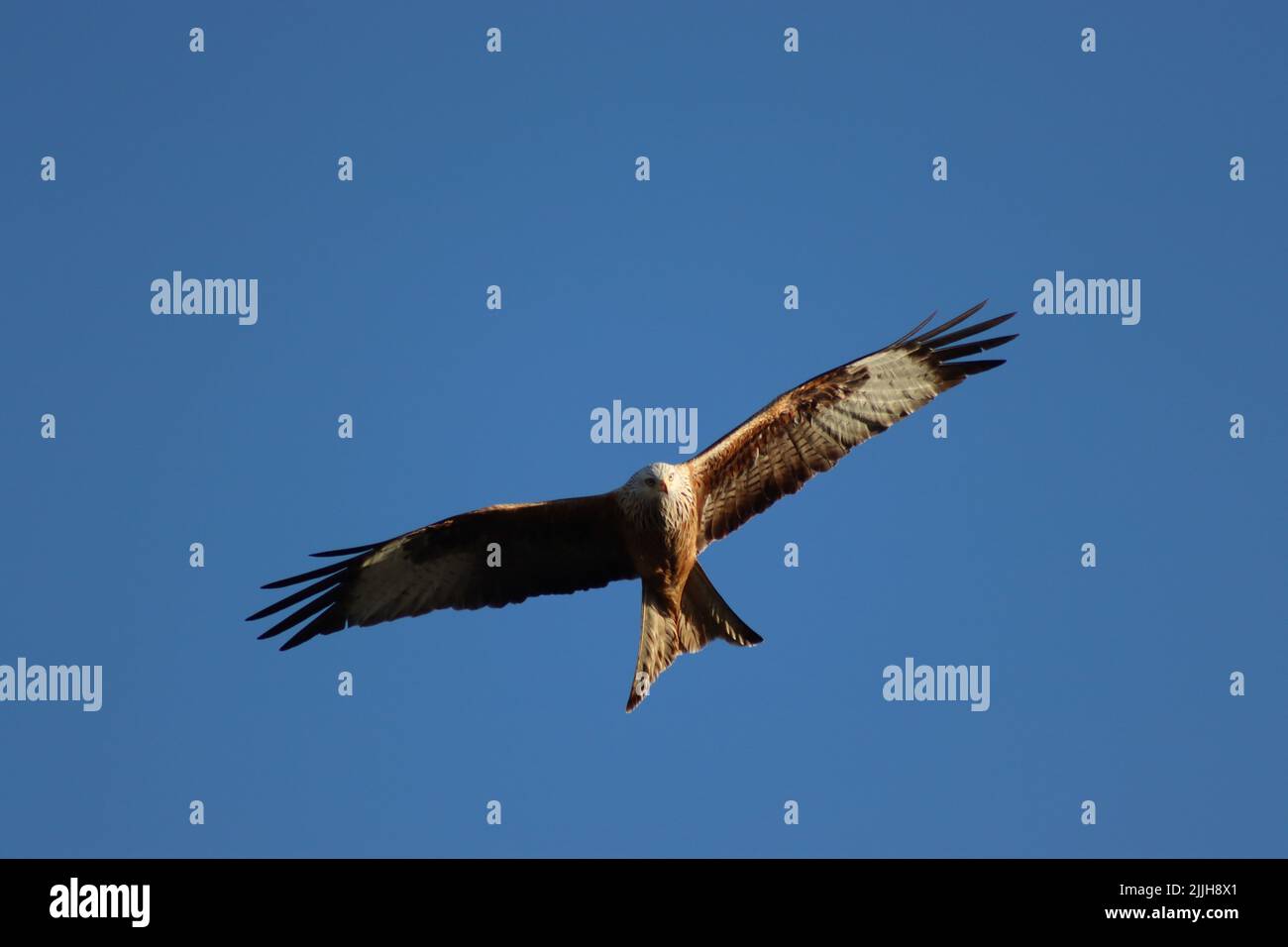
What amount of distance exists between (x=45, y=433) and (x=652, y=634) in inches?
336

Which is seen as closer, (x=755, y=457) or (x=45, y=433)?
(x=755, y=457)

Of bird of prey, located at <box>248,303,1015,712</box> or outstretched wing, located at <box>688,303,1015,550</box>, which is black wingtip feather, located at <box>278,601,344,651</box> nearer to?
bird of prey, located at <box>248,303,1015,712</box>

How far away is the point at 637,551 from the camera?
1206 cm

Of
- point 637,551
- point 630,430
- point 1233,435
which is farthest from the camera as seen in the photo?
point 630,430

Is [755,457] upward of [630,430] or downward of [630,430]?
downward

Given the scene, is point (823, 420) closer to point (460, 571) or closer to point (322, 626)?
point (460, 571)

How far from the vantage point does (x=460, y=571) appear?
1278 cm

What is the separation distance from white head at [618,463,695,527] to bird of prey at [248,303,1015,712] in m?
0.06

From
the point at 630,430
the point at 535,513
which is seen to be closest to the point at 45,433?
the point at 630,430

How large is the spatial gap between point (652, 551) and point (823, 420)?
1.76 metres

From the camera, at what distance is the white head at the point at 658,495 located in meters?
11.8
